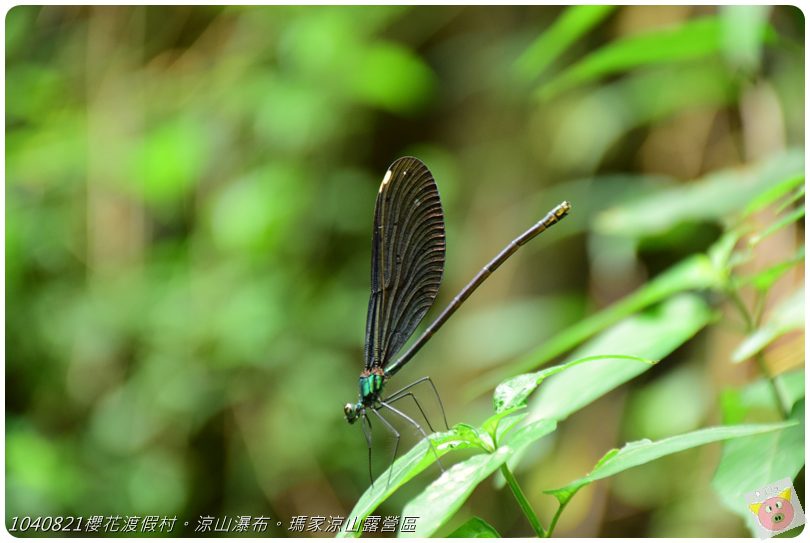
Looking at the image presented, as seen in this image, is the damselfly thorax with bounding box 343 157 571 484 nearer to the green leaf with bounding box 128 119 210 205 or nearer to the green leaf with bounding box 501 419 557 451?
the green leaf with bounding box 501 419 557 451

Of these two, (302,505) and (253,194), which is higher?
(253,194)

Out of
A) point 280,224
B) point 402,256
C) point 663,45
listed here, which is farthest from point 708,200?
point 280,224

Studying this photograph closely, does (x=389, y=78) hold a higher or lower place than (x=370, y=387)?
higher

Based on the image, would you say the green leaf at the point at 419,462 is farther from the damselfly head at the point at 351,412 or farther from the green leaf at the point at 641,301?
the damselfly head at the point at 351,412

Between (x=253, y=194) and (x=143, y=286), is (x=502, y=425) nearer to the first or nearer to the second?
(x=253, y=194)

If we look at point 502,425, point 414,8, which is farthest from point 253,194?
point 502,425

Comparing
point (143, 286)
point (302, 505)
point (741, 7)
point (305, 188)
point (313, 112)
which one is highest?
point (741, 7)

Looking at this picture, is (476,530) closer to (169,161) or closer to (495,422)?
(495,422)
